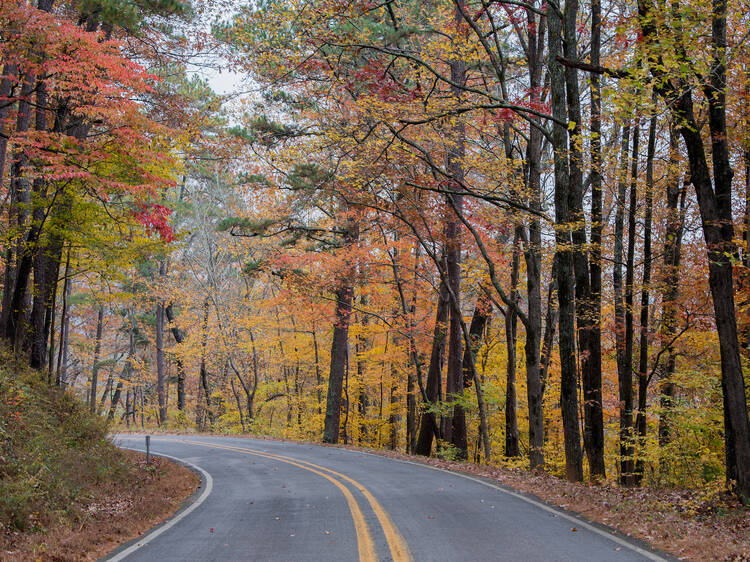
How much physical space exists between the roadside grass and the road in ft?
1.90

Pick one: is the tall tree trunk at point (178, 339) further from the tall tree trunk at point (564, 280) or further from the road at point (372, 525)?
the tall tree trunk at point (564, 280)

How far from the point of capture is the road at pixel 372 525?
568 centimetres

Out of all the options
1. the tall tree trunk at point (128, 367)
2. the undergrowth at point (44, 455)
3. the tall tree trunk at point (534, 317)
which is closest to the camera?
the undergrowth at point (44, 455)

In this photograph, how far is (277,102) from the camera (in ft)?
63.8

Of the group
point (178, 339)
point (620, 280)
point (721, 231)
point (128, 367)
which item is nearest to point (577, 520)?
point (721, 231)

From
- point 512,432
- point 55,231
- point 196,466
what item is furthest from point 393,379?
point 55,231

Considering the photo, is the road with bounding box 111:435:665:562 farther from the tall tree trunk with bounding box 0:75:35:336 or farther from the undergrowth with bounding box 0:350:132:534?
the tall tree trunk with bounding box 0:75:35:336

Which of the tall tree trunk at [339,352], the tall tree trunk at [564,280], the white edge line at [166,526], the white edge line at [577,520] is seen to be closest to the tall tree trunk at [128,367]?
the tall tree trunk at [339,352]

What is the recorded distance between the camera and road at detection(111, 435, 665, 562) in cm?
568

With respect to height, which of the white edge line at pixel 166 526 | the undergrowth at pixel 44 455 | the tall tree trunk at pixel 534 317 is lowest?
the white edge line at pixel 166 526

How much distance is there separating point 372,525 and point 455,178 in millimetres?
9209

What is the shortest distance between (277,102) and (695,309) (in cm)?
1469

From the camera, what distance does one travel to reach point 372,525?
6824mm

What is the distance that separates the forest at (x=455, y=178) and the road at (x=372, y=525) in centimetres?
325
